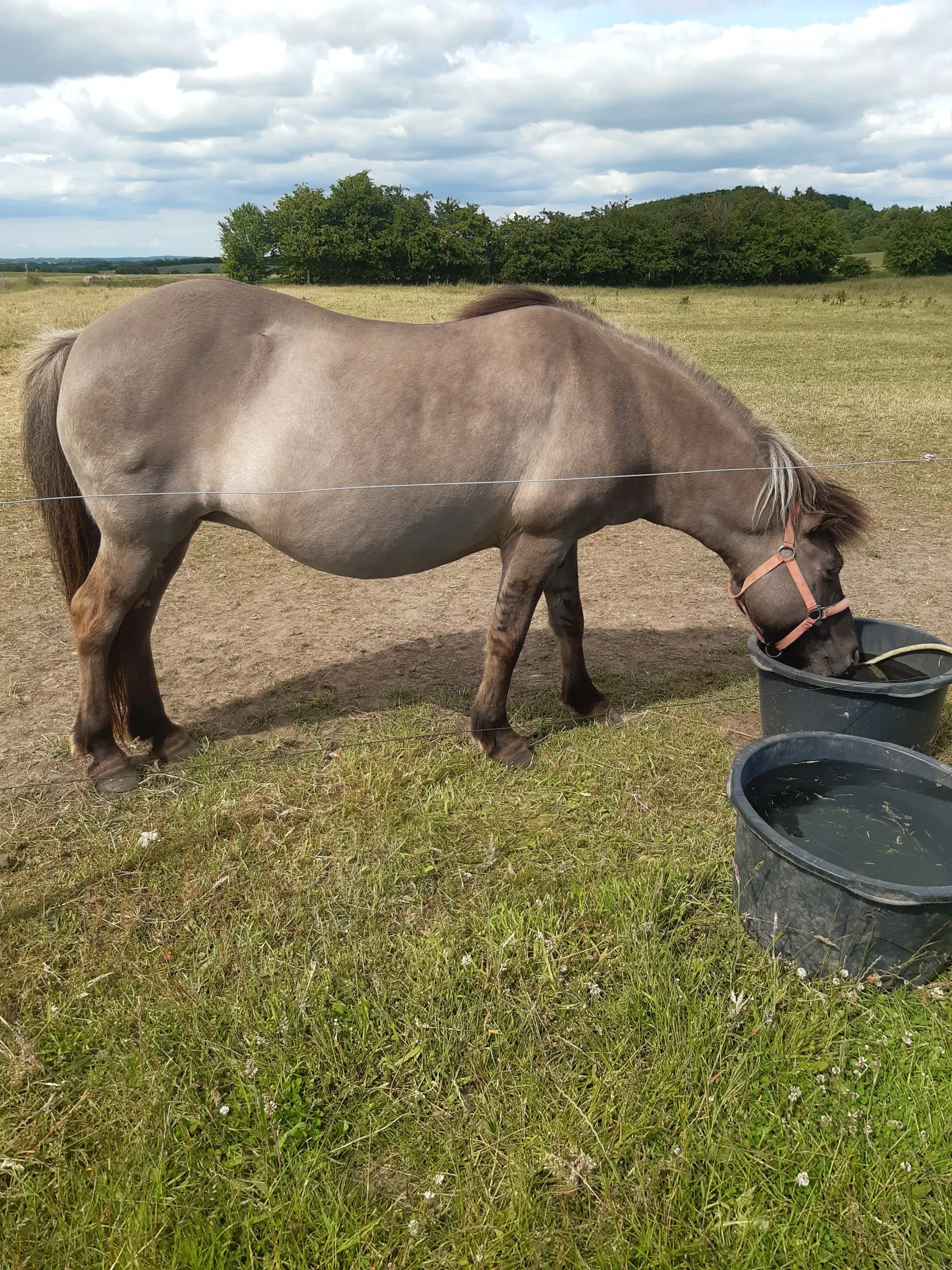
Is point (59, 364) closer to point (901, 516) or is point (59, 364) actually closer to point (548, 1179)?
point (548, 1179)

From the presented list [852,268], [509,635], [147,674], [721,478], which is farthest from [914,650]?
[852,268]

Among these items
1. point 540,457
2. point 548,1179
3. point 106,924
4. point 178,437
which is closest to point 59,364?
point 178,437

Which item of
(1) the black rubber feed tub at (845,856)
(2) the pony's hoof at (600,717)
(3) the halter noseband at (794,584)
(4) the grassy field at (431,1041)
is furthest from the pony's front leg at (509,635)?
(1) the black rubber feed tub at (845,856)

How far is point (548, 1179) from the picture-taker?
2.02m

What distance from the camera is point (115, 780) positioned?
3750 mm

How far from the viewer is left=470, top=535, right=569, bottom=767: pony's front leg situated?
3914 millimetres

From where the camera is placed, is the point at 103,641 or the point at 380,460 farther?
the point at 103,641

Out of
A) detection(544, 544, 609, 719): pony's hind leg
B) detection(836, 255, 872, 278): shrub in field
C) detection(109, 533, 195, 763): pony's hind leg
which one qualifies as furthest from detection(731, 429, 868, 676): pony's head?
detection(836, 255, 872, 278): shrub in field

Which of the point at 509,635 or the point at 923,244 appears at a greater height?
the point at 923,244

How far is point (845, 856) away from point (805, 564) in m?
1.62

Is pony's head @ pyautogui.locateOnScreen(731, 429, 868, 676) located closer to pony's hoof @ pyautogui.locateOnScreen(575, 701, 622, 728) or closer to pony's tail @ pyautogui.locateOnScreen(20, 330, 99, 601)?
pony's hoof @ pyautogui.locateOnScreen(575, 701, 622, 728)

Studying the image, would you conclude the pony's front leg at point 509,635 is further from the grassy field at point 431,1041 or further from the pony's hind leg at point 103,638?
the pony's hind leg at point 103,638

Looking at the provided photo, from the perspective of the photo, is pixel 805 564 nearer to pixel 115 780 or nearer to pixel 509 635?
pixel 509 635

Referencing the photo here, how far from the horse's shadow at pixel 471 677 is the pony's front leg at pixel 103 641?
630 millimetres
